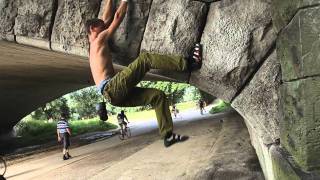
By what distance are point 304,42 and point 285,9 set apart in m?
0.29

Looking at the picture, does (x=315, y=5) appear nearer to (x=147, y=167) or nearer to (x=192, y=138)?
(x=147, y=167)

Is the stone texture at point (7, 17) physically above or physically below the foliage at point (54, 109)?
above

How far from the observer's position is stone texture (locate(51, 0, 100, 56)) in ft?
14.6

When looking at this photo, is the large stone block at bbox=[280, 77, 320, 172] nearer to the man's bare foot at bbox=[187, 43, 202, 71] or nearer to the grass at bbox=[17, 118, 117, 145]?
the man's bare foot at bbox=[187, 43, 202, 71]

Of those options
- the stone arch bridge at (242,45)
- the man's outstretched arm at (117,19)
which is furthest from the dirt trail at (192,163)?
the man's outstretched arm at (117,19)

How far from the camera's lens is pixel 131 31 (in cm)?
425

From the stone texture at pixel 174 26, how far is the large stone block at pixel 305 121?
4.14 ft

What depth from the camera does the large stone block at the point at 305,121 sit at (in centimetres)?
263

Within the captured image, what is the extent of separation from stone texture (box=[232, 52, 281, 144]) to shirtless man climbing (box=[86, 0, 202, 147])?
57 centimetres

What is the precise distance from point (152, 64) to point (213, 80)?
58cm

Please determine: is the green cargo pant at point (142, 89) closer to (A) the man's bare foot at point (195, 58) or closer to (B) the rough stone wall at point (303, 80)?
(A) the man's bare foot at point (195, 58)

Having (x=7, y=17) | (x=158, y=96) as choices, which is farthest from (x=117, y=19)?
(x=7, y=17)

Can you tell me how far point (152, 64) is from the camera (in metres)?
3.98

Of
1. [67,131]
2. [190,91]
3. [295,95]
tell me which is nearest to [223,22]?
[295,95]
